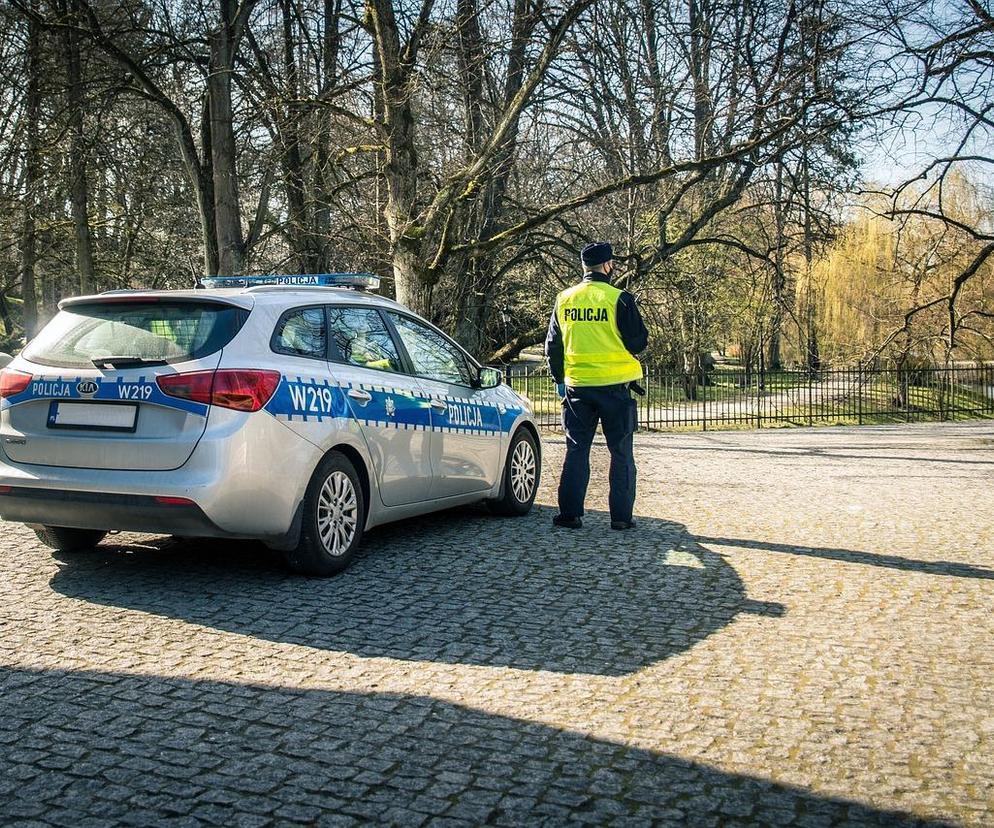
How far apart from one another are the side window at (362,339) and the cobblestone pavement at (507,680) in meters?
1.27

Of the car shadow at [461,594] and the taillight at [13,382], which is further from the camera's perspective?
the taillight at [13,382]

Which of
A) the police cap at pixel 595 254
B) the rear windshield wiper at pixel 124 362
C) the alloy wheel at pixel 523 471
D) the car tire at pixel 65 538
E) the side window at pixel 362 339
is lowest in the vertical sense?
the car tire at pixel 65 538

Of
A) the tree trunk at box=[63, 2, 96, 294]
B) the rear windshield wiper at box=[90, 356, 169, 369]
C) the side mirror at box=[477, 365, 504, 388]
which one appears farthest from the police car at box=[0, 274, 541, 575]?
the tree trunk at box=[63, 2, 96, 294]

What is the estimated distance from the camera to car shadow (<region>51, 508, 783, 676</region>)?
5.03 metres

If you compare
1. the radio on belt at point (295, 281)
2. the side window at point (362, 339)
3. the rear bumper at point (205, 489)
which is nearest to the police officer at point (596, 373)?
the side window at point (362, 339)

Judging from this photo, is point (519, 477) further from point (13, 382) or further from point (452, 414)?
point (13, 382)

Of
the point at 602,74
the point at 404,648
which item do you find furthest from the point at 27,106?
the point at 404,648

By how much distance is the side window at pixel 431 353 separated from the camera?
300 inches

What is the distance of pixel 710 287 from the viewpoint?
21422 millimetres

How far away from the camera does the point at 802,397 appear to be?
26.0 meters

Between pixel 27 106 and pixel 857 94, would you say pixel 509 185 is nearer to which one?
pixel 857 94

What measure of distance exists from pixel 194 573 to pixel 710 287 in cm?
1645

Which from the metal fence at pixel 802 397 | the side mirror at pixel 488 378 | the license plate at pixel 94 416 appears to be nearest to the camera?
the license plate at pixel 94 416

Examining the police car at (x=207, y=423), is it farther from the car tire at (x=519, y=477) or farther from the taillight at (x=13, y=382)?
the car tire at (x=519, y=477)
